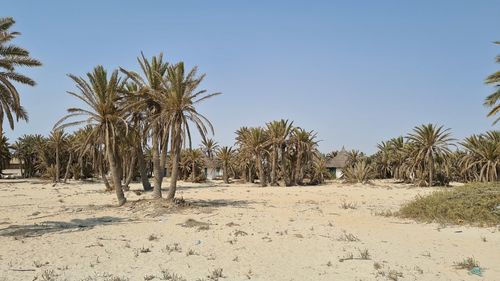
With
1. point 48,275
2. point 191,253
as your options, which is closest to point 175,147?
point 191,253

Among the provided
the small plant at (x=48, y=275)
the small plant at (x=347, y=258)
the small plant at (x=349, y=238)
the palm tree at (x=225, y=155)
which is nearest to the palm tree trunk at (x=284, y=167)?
the palm tree at (x=225, y=155)

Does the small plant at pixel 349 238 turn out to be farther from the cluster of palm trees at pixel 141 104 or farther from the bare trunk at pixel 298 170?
the bare trunk at pixel 298 170

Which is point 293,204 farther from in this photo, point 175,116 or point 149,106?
point 149,106

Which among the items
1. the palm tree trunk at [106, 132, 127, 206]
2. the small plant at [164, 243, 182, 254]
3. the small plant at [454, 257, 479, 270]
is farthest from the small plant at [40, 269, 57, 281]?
the palm tree trunk at [106, 132, 127, 206]

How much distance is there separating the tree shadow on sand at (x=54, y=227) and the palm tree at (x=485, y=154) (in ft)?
119

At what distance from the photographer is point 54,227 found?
17.0 metres

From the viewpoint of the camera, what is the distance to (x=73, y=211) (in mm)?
A: 22266

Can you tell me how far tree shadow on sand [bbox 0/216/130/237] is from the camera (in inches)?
612

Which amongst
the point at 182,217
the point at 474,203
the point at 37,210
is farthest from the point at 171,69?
the point at 474,203

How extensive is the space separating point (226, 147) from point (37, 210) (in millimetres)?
36499

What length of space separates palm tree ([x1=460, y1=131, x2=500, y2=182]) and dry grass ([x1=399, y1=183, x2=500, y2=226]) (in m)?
23.1

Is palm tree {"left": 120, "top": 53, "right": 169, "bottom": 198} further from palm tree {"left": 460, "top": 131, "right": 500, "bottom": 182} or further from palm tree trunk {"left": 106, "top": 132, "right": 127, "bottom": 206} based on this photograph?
palm tree {"left": 460, "top": 131, "right": 500, "bottom": 182}

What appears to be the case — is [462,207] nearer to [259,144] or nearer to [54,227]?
[54,227]

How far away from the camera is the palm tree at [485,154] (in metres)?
42.0
